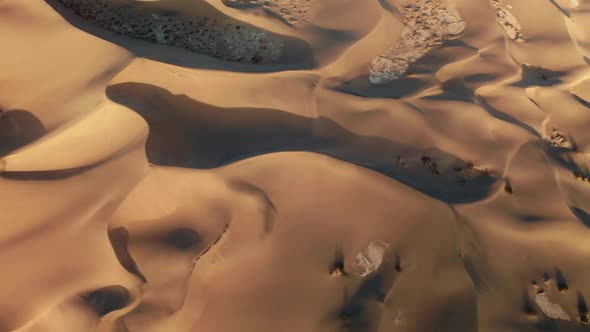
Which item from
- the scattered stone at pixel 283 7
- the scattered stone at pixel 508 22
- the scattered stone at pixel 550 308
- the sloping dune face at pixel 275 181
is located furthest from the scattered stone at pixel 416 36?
the scattered stone at pixel 550 308

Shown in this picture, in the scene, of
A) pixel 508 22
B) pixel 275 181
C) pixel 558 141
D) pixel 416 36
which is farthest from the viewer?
pixel 508 22

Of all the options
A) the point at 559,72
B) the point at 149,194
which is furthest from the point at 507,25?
the point at 149,194

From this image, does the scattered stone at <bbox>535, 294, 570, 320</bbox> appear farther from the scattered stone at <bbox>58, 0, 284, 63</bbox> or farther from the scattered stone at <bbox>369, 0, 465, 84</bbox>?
the scattered stone at <bbox>58, 0, 284, 63</bbox>

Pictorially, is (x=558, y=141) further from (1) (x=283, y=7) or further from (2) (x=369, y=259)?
(1) (x=283, y=7)

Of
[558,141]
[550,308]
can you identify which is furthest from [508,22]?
[550,308]

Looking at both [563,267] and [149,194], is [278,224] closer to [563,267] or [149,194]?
[149,194]
